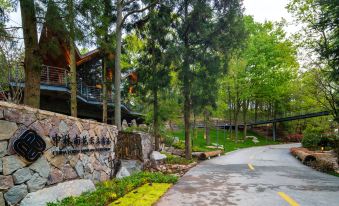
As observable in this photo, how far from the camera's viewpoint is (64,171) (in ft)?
22.6

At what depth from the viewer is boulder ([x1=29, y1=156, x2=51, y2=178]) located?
19.0ft

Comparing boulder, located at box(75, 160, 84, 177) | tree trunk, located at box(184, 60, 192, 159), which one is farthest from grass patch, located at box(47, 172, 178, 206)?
tree trunk, located at box(184, 60, 192, 159)

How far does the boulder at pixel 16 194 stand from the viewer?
199 inches

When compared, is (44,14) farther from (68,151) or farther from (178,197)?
(178,197)

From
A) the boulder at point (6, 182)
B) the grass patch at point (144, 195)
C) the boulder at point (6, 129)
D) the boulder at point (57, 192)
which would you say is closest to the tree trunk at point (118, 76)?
the grass patch at point (144, 195)

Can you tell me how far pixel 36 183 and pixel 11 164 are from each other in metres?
0.80

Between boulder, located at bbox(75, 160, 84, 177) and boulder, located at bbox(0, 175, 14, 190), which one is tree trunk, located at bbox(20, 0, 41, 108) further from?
boulder, located at bbox(0, 175, 14, 190)

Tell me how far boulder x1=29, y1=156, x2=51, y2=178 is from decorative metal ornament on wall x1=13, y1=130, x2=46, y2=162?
12 cm

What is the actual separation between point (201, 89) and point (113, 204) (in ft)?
44.1

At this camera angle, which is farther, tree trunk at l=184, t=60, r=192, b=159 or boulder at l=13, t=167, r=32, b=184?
tree trunk at l=184, t=60, r=192, b=159

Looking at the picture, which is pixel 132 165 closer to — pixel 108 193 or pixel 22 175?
pixel 108 193

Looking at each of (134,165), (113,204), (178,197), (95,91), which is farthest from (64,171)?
(95,91)

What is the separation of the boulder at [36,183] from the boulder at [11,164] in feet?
1.31

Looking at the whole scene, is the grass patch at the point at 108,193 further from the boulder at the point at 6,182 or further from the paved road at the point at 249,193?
the paved road at the point at 249,193
